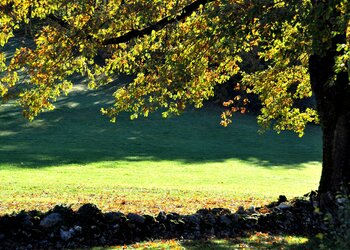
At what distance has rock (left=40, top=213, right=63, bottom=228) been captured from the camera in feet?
40.6

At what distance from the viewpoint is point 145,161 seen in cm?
3544

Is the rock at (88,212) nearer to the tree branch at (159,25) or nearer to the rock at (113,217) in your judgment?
the rock at (113,217)

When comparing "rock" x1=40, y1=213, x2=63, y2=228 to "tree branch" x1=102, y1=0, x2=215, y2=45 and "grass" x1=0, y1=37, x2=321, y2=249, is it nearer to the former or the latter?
"grass" x1=0, y1=37, x2=321, y2=249

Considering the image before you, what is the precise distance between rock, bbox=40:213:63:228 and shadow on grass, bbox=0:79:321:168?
19.4m

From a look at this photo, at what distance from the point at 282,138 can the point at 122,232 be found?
36.7m

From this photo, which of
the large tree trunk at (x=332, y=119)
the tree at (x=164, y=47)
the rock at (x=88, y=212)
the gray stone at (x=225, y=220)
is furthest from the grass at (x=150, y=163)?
the tree at (x=164, y=47)

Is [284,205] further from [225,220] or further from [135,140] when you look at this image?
[135,140]

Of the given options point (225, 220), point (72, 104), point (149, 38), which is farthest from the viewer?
point (72, 104)

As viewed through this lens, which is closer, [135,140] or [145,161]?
[145,161]

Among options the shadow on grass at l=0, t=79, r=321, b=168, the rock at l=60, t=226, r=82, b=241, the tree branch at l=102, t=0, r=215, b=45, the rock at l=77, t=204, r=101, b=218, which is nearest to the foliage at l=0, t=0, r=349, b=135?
the tree branch at l=102, t=0, r=215, b=45

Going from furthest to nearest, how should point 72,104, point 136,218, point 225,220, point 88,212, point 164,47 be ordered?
point 72,104
point 164,47
point 225,220
point 136,218
point 88,212

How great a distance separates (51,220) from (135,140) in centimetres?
2993

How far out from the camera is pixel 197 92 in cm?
1753

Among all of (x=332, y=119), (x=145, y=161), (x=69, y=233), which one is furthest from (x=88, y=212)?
(x=145, y=161)
